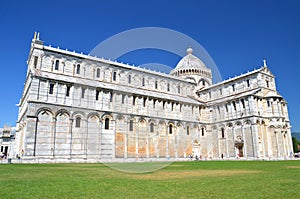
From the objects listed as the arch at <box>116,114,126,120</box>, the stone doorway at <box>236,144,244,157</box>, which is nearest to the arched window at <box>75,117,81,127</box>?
the arch at <box>116,114,126,120</box>

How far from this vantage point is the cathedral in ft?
105

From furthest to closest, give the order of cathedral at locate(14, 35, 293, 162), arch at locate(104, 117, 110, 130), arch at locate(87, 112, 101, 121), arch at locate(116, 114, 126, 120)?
1. arch at locate(116, 114, 126, 120)
2. arch at locate(104, 117, 110, 130)
3. arch at locate(87, 112, 101, 121)
4. cathedral at locate(14, 35, 293, 162)

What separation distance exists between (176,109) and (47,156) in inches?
973

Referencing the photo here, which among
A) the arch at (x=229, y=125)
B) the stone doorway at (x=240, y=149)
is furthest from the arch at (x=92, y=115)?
the stone doorway at (x=240, y=149)

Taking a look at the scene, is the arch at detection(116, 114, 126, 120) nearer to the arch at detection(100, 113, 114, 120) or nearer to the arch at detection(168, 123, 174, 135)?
the arch at detection(100, 113, 114, 120)

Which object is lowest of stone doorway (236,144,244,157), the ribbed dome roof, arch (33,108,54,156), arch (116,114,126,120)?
stone doorway (236,144,244,157)

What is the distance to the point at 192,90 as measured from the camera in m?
56.1

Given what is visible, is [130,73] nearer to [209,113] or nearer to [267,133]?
[209,113]

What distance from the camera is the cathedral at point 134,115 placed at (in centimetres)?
3198

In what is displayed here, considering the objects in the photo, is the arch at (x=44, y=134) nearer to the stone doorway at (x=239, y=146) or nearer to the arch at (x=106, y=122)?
the arch at (x=106, y=122)

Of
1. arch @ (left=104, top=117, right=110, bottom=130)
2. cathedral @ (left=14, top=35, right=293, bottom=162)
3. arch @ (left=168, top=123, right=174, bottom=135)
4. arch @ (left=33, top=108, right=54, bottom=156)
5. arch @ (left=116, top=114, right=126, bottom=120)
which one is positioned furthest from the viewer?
arch @ (left=168, top=123, right=174, bottom=135)

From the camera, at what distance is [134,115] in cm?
3912

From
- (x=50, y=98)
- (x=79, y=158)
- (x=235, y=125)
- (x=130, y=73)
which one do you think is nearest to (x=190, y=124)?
(x=235, y=125)

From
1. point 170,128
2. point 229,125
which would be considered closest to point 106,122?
point 170,128
